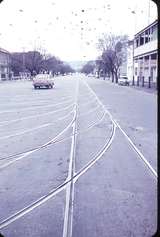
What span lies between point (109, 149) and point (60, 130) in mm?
2948

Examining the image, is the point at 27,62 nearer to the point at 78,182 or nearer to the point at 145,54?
the point at 145,54

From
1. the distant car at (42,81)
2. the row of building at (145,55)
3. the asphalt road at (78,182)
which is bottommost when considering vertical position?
the asphalt road at (78,182)

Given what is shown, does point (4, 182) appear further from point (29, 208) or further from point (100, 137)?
point (100, 137)

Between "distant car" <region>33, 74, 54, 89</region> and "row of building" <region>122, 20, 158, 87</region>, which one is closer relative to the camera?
"distant car" <region>33, 74, 54, 89</region>

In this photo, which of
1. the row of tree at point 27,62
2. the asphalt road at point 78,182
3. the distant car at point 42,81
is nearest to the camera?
the asphalt road at point 78,182

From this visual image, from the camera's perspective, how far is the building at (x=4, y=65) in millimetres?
76250

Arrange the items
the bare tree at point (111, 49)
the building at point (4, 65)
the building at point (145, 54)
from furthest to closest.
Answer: the building at point (4, 65), the bare tree at point (111, 49), the building at point (145, 54)

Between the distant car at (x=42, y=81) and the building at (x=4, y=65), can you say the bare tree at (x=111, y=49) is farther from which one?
the distant car at (x=42, y=81)

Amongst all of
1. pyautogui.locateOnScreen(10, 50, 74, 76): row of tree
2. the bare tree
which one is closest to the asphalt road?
the bare tree

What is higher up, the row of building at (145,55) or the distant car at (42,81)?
the row of building at (145,55)

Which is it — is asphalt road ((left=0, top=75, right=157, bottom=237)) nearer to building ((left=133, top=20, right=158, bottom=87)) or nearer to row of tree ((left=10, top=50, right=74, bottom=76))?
building ((left=133, top=20, right=158, bottom=87))

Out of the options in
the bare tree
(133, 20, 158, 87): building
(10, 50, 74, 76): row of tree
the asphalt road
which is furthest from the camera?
(10, 50, 74, 76): row of tree

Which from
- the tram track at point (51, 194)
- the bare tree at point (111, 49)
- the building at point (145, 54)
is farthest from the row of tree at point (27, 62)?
the tram track at point (51, 194)

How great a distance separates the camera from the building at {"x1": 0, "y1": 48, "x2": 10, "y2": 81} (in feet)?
250
